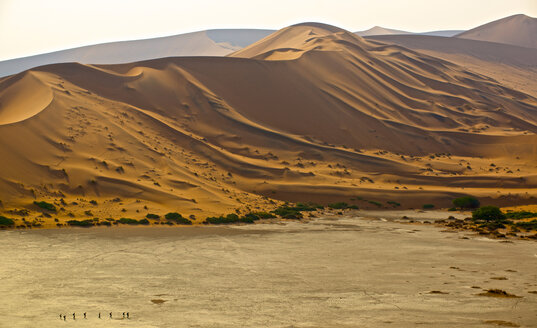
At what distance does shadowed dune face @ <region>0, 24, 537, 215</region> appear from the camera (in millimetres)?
46281

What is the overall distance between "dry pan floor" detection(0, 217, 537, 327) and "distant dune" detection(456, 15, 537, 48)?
5392 inches

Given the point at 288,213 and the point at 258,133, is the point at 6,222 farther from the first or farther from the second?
the point at 258,133

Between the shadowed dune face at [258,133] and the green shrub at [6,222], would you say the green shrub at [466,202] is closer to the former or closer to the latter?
the shadowed dune face at [258,133]

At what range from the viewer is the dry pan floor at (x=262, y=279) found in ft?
59.7

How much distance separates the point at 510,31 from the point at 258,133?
12391 centimetres

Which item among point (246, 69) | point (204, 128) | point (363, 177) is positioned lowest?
point (363, 177)

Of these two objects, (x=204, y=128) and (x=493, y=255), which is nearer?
(x=493, y=255)

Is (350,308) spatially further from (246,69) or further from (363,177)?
(246,69)

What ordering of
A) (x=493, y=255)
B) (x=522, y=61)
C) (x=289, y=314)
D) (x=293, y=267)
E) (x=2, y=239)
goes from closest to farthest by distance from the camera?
(x=289, y=314) → (x=293, y=267) → (x=493, y=255) → (x=2, y=239) → (x=522, y=61)

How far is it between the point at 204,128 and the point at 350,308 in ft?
146

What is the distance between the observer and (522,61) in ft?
419

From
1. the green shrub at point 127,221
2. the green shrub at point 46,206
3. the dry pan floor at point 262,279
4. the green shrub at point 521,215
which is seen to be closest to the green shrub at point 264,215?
the dry pan floor at point 262,279

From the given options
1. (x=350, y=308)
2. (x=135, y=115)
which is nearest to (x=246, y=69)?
(x=135, y=115)

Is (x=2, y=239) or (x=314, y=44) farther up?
(x=314, y=44)
